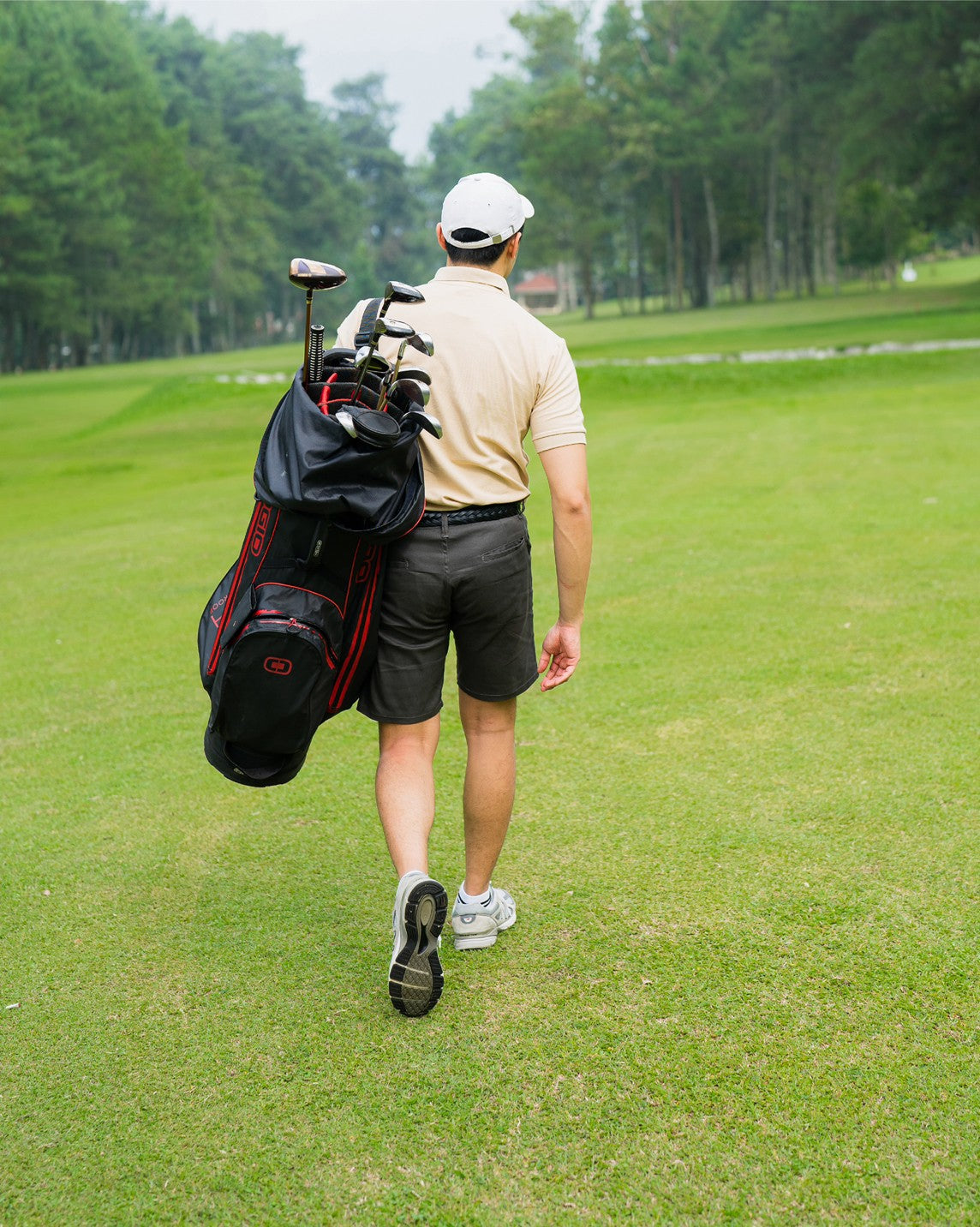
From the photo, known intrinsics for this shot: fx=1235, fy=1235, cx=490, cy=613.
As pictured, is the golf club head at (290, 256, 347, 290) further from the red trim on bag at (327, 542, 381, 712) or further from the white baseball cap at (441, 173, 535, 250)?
the red trim on bag at (327, 542, 381, 712)

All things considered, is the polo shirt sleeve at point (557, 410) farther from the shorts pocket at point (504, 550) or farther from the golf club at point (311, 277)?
the golf club at point (311, 277)

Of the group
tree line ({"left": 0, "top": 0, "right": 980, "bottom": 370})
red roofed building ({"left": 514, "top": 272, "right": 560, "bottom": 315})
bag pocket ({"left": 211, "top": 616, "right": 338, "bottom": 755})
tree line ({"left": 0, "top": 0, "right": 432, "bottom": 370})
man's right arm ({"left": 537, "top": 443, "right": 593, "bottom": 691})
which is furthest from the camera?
red roofed building ({"left": 514, "top": 272, "right": 560, "bottom": 315})

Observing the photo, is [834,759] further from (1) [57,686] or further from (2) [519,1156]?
(1) [57,686]

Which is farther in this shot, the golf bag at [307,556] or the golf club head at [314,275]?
the golf club head at [314,275]

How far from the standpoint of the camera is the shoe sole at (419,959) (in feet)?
10.1

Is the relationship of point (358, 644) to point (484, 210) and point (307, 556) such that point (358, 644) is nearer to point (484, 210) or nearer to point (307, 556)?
point (307, 556)

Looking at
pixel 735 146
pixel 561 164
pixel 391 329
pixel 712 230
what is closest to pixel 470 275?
pixel 391 329

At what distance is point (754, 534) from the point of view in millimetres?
9898

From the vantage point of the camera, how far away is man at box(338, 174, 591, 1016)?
3.32 m

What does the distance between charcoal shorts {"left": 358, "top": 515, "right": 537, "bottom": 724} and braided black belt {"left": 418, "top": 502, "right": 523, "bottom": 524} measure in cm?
1

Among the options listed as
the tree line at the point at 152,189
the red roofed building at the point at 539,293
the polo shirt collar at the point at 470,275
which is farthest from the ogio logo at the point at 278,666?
the red roofed building at the point at 539,293

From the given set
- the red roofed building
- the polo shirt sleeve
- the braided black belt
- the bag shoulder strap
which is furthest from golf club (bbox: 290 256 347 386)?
the red roofed building

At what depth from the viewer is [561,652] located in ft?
11.8

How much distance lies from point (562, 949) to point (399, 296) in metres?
1.86
